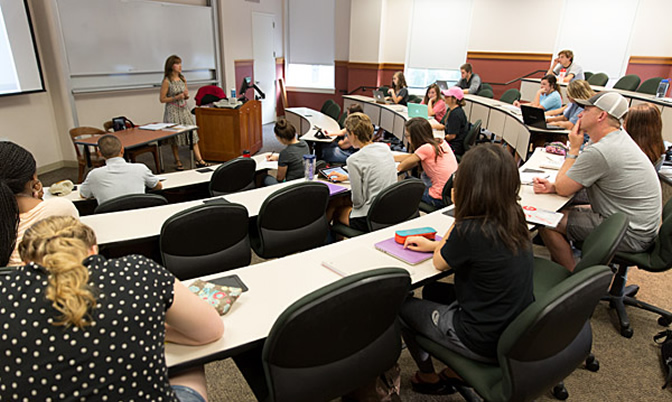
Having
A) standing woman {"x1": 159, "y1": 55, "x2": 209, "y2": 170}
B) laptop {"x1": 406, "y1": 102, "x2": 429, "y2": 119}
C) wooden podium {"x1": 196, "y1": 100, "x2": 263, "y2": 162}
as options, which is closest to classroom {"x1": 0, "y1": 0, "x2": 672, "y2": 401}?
standing woman {"x1": 159, "y1": 55, "x2": 209, "y2": 170}

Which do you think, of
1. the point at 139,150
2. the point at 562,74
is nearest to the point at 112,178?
the point at 139,150

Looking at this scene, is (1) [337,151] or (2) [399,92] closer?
(1) [337,151]

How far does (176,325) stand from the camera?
1204 mm

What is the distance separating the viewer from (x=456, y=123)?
5.06 meters

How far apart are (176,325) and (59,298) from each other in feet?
1.16

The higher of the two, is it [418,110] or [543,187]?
[418,110]

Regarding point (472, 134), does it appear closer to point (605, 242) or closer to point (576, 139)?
point (576, 139)

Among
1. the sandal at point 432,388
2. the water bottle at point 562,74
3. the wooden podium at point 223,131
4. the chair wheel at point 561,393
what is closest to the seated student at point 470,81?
the water bottle at point 562,74

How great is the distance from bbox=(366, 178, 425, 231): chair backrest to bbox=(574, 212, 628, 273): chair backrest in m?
1.05

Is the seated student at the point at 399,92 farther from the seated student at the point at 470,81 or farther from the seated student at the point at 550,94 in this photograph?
the seated student at the point at 550,94

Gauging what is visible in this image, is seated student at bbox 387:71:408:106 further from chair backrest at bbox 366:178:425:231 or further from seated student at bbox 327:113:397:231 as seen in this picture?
chair backrest at bbox 366:178:425:231

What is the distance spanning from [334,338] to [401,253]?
2.35ft

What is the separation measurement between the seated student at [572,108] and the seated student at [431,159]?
123 centimetres

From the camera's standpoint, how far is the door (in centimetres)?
885
